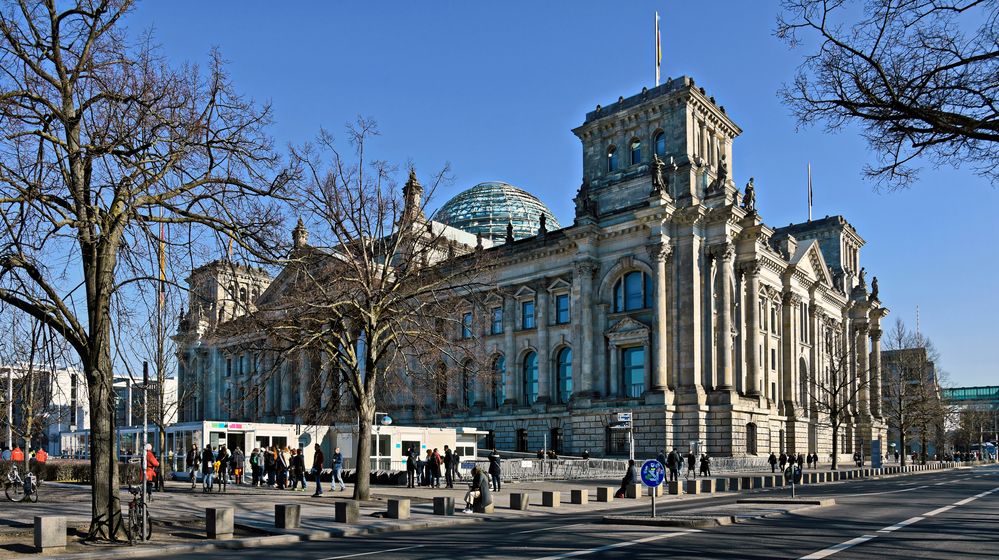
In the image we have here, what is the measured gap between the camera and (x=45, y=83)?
59.7 feet

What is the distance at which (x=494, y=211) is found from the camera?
107500 millimetres

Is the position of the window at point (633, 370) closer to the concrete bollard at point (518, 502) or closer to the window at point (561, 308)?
the window at point (561, 308)

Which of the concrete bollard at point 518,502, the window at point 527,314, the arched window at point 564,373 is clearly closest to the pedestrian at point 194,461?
the concrete bollard at point 518,502

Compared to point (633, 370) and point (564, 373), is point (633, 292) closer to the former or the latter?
point (633, 370)

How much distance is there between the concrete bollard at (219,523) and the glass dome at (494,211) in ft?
275

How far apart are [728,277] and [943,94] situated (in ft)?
166

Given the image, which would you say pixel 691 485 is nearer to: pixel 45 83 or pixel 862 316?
pixel 45 83

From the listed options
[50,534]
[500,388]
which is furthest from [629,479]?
[500,388]

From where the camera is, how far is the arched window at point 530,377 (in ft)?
240

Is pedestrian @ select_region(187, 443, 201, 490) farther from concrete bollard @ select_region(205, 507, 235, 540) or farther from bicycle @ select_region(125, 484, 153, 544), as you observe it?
bicycle @ select_region(125, 484, 153, 544)

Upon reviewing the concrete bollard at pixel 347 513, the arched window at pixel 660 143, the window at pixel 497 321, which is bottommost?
the concrete bollard at pixel 347 513

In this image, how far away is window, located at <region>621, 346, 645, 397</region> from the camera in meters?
64.8

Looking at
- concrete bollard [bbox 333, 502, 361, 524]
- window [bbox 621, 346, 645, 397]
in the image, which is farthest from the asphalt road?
window [bbox 621, 346, 645, 397]

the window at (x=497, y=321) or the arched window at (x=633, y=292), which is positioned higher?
the arched window at (x=633, y=292)
